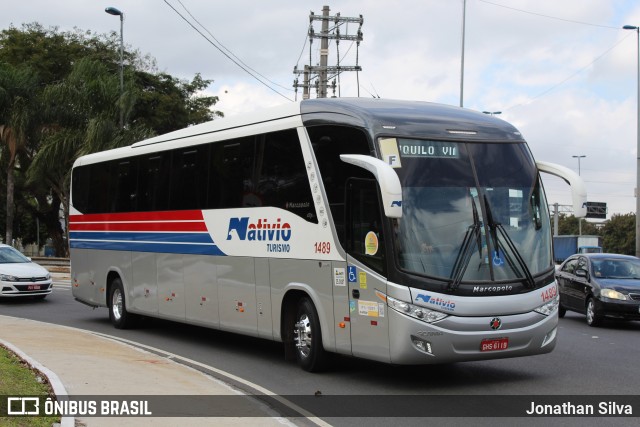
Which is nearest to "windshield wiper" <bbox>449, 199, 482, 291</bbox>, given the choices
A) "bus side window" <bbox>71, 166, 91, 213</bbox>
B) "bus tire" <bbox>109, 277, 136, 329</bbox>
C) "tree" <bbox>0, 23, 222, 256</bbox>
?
"bus tire" <bbox>109, 277, 136, 329</bbox>

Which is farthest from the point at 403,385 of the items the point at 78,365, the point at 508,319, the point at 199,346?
the point at 199,346

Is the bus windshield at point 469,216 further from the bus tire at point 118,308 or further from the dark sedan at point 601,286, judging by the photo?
the bus tire at point 118,308

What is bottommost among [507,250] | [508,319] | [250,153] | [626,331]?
[626,331]

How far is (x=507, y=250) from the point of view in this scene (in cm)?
1066

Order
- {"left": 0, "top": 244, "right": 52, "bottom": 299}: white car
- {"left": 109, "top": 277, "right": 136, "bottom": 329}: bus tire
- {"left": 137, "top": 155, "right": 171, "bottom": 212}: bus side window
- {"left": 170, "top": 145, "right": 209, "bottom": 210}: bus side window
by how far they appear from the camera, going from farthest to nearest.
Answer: {"left": 0, "top": 244, "right": 52, "bottom": 299}: white car, {"left": 109, "top": 277, "right": 136, "bottom": 329}: bus tire, {"left": 137, "top": 155, "right": 171, "bottom": 212}: bus side window, {"left": 170, "top": 145, "right": 209, "bottom": 210}: bus side window

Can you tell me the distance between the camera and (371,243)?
425 inches

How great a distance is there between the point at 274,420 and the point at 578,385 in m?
4.26

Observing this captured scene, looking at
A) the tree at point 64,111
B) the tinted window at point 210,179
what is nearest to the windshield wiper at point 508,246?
the tinted window at point 210,179

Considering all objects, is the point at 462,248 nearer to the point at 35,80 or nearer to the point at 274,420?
the point at 274,420

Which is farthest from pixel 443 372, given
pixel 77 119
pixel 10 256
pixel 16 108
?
pixel 16 108

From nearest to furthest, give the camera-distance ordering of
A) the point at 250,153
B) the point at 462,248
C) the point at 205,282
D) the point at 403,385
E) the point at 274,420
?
the point at 274,420, the point at 462,248, the point at 403,385, the point at 250,153, the point at 205,282

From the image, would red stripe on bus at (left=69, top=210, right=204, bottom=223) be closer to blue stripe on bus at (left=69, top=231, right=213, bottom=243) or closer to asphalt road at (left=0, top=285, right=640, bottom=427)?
blue stripe on bus at (left=69, top=231, right=213, bottom=243)

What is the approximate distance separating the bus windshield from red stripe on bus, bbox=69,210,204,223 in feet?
17.5

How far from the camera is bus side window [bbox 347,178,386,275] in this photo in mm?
10664
